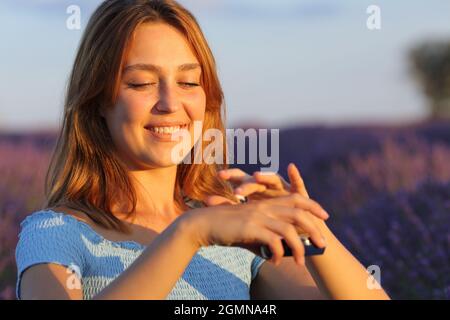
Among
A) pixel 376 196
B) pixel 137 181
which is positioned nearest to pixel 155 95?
pixel 137 181

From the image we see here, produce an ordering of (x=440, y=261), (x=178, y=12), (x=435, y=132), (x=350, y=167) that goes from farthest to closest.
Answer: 1. (x=435, y=132)
2. (x=350, y=167)
3. (x=440, y=261)
4. (x=178, y=12)

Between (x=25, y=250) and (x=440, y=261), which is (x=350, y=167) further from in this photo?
(x=25, y=250)

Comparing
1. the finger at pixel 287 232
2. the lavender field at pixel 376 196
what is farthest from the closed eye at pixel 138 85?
the lavender field at pixel 376 196

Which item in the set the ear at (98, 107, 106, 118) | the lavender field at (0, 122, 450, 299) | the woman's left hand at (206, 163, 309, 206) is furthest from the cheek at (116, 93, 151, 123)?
the lavender field at (0, 122, 450, 299)

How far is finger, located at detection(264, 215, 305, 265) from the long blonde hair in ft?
2.54

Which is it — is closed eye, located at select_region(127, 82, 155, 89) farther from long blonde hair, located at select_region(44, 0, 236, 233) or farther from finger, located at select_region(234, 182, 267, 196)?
finger, located at select_region(234, 182, 267, 196)

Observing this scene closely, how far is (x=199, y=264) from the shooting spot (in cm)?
255

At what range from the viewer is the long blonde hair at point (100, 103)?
2.49m

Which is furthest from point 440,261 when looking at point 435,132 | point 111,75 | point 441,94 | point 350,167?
point 441,94

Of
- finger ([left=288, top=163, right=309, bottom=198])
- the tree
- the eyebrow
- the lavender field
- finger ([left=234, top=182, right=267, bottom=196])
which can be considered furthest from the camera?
the tree

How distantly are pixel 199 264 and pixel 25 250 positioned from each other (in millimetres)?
533

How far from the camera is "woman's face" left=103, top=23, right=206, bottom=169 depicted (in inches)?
95.9

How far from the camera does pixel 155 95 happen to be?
2.44m

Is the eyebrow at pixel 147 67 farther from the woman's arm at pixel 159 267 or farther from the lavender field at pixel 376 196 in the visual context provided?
the lavender field at pixel 376 196
